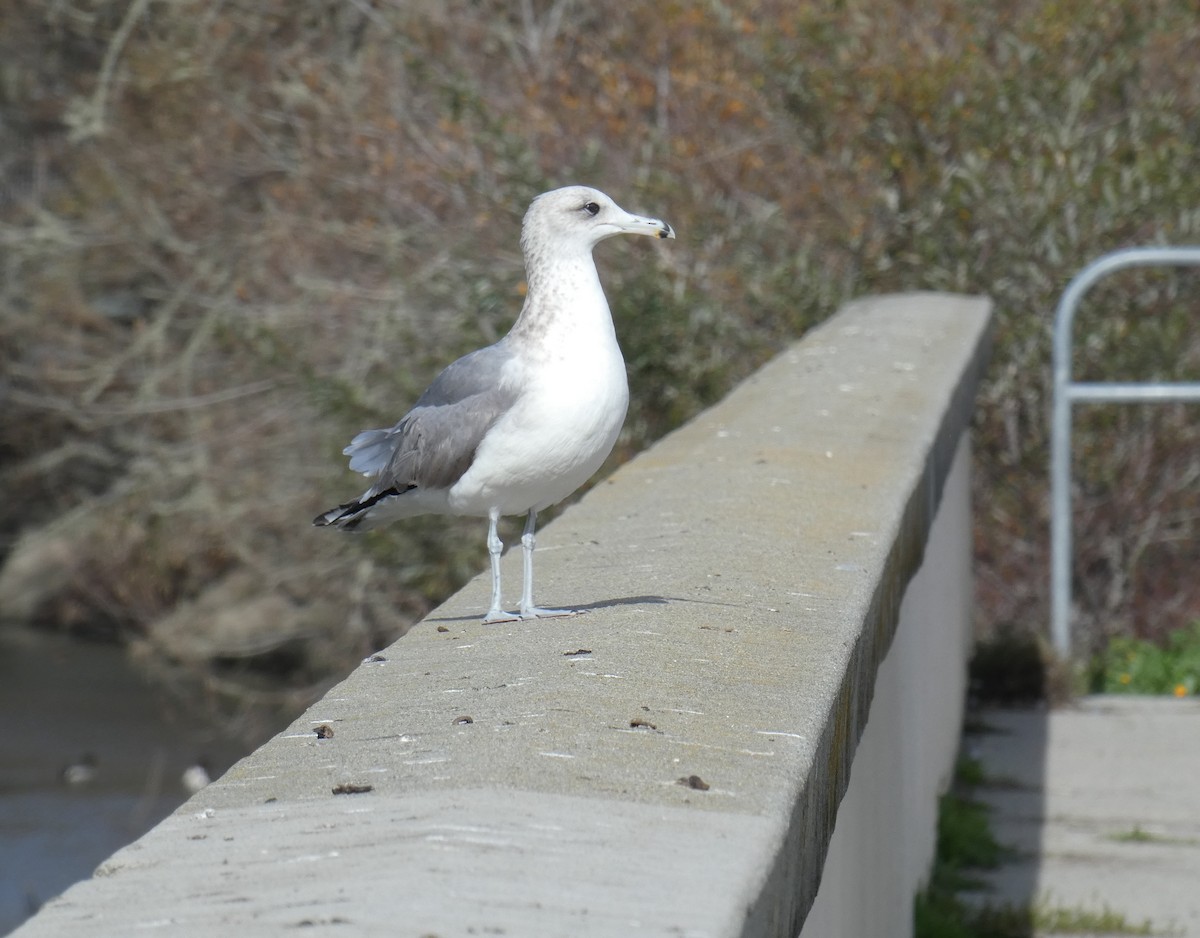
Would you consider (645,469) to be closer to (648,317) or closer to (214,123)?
(648,317)

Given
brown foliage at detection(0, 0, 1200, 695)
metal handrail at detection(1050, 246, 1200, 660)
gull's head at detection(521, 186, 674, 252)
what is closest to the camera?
gull's head at detection(521, 186, 674, 252)

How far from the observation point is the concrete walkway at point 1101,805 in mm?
4926

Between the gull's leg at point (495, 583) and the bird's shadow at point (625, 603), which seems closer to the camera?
the bird's shadow at point (625, 603)

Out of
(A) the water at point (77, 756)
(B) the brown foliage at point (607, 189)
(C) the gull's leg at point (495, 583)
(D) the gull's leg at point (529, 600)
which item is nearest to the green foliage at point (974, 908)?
(C) the gull's leg at point (495, 583)

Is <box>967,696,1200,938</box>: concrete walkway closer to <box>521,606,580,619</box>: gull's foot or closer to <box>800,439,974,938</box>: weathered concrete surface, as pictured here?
<box>800,439,974,938</box>: weathered concrete surface

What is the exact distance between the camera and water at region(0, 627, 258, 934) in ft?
40.5

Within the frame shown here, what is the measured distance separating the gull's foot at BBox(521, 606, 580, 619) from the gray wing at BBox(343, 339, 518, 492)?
0.39 meters

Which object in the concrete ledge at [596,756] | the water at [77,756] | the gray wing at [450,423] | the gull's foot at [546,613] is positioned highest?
the gray wing at [450,423]

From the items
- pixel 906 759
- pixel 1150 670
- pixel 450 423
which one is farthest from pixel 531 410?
pixel 1150 670

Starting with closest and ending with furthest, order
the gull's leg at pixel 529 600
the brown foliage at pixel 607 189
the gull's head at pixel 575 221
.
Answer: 1. the gull's leg at pixel 529 600
2. the gull's head at pixel 575 221
3. the brown foliage at pixel 607 189

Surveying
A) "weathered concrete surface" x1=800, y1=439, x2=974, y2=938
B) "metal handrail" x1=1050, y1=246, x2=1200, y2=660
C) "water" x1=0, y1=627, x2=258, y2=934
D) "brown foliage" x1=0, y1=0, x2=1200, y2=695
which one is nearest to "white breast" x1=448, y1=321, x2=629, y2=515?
"weathered concrete surface" x1=800, y1=439, x2=974, y2=938

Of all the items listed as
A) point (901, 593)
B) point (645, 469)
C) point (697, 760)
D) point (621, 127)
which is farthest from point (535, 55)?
point (697, 760)

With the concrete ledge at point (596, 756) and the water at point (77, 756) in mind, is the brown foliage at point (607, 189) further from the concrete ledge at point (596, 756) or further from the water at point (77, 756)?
the concrete ledge at point (596, 756)

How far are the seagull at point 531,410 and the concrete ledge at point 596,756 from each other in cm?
19
